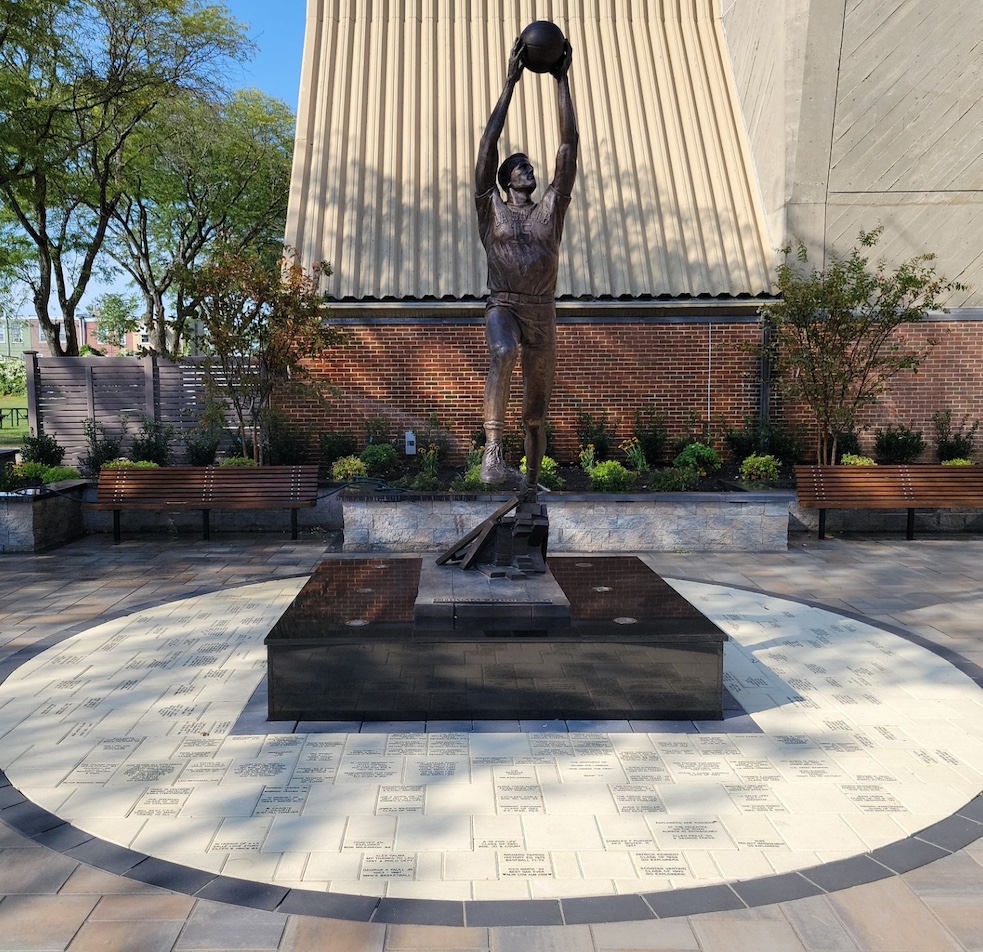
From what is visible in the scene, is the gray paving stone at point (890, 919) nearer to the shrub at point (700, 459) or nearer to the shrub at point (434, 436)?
the shrub at point (700, 459)

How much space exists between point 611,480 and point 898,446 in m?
4.84

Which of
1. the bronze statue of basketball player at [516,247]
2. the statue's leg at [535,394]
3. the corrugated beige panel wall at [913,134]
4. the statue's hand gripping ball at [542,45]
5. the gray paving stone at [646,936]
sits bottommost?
the gray paving stone at [646,936]

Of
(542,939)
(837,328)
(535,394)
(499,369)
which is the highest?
(837,328)

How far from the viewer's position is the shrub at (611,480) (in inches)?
439

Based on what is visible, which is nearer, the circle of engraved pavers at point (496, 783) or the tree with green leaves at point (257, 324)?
the circle of engraved pavers at point (496, 783)

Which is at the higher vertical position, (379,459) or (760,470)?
(379,459)

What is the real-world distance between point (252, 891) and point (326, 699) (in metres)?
1.84

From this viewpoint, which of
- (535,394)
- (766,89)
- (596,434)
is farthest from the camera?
(766,89)

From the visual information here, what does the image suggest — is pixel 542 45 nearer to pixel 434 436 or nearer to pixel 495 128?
pixel 495 128

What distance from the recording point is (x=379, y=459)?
39.7 ft

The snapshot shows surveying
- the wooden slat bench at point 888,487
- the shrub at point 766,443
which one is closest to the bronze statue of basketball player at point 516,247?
the wooden slat bench at point 888,487

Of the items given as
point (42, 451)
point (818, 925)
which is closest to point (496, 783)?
point (818, 925)

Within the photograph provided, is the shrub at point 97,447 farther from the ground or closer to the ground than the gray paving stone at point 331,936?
farther from the ground

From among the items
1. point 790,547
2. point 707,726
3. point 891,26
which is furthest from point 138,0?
point 707,726
